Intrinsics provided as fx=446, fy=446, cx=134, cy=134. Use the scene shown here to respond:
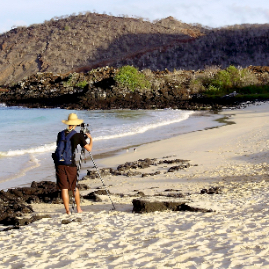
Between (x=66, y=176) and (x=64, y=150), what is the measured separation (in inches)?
17.1

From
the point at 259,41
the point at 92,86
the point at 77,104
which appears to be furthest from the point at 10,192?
the point at 259,41

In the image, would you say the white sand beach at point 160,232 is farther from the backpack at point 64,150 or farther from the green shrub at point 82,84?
the green shrub at point 82,84

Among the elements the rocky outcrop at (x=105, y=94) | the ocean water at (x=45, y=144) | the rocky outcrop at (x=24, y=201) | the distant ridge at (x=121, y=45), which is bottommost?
the rocky outcrop at (x=24, y=201)

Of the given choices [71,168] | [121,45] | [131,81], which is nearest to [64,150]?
[71,168]

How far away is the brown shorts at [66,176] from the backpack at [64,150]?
9 cm

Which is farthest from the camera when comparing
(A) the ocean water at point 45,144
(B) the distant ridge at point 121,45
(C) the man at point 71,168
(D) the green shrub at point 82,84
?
(B) the distant ridge at point 121,45

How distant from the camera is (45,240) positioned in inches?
220

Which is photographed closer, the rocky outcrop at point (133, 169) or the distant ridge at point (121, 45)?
the rocky outcrop at point (133, 169)

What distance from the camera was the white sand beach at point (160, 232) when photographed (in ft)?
15.1

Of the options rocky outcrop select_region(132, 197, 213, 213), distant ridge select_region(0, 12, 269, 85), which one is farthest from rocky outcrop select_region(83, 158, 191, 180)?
distant ridge select_region(0, 12, 269, 85)

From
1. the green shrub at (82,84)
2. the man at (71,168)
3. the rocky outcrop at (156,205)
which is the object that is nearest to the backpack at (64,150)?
the man at (71,168)

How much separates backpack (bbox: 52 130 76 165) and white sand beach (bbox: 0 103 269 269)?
0.86 metres

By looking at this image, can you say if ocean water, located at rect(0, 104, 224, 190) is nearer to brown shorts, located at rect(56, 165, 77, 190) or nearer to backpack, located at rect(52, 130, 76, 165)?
brown shorts, located at rect(56, 165, 77, 190)

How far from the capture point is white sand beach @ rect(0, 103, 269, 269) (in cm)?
459
